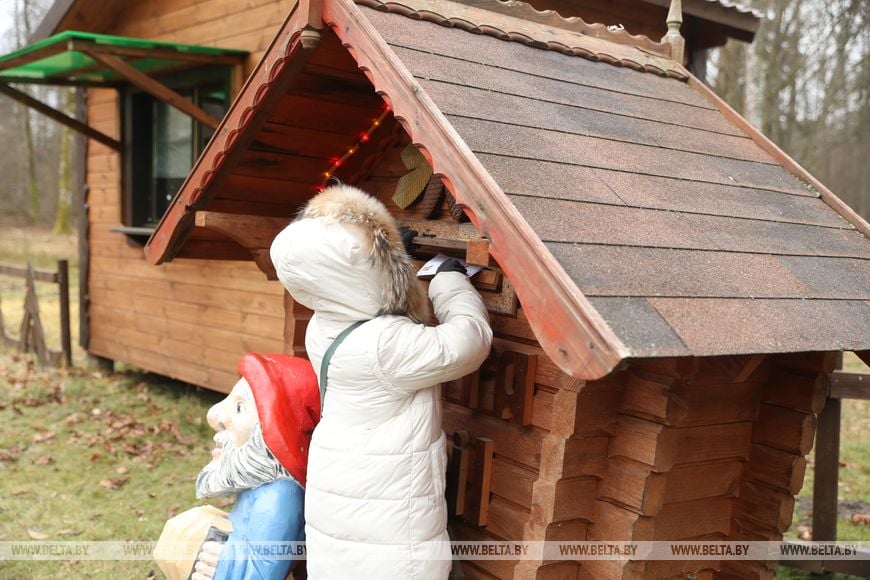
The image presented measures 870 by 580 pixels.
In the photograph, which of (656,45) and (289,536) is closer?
(289,536)

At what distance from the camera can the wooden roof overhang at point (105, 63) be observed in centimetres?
605

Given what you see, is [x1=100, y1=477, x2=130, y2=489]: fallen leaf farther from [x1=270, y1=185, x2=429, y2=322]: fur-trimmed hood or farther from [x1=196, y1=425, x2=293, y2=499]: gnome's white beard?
[x1=270, y1=185, x2=429, y2=322]: fur-trimmed hood

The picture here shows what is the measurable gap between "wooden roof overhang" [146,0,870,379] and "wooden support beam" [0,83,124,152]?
4.70 metres

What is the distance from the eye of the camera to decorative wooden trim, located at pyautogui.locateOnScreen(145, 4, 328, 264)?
283 cm

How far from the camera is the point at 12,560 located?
14.4ft

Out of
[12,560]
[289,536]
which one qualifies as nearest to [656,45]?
[289,536]

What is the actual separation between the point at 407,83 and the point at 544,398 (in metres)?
1.13

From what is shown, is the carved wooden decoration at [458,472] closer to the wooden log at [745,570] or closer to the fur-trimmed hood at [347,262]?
the fur-trimmed hood at [347,262]

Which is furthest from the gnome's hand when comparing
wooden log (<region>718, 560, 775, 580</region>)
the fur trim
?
wooden log (<region>718, 560, 775, 580</region>)

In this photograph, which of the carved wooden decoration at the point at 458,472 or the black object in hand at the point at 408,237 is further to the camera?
the black object in hand at the point at 408,237

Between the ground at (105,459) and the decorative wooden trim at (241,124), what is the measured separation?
1.96 m

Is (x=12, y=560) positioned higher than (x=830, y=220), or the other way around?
(x=830, y=220)

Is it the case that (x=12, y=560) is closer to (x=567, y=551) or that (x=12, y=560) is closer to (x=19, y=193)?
(x=567, y=551)

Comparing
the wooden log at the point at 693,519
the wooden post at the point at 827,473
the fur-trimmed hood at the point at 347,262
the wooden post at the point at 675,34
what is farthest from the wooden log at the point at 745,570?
the wooden post at the point at 675,34
